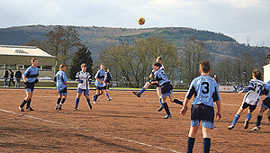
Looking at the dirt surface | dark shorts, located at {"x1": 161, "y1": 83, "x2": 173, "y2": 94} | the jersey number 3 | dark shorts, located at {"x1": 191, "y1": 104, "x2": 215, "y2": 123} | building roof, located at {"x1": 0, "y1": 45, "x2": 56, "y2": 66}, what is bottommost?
the dirt surface

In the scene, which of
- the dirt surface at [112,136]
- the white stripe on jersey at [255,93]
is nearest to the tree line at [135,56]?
the dirt surface at [112,136]

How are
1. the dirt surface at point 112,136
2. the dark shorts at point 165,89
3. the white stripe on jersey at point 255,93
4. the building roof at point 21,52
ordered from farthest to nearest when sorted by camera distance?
the building roof at point 21,52 → the dark shorts at point 165,89 → the white stripe on jersey at point 255,93 → the dirt surface at point 112,136

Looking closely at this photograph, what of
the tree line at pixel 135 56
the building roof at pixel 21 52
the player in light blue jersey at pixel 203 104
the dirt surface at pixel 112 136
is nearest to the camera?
the player in light blue jersey at pixel 203 104

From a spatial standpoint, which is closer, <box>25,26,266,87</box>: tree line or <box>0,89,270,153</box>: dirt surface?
<box>0,89,270,153</box>: dirt surface

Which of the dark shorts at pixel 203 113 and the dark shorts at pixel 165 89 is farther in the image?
the dark shorts at pixel 165 89

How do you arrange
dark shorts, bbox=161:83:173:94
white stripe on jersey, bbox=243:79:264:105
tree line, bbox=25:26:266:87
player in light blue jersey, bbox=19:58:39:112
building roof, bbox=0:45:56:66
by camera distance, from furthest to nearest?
tree line, bbox=25:26:266:87
building roof, bbox=0:45:56:66
player in light blue jersey, bbox=19:58:39:112
dark shorts, bbox=161:83:173:94
white stripe on jersey, bbox=243:79:264:105

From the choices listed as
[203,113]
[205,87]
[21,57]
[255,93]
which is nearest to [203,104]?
[203,113]

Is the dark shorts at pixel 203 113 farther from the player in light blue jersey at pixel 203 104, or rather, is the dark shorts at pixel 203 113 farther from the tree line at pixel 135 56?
the tree line at pixel 135 56

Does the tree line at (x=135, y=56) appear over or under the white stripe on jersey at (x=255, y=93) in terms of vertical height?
over

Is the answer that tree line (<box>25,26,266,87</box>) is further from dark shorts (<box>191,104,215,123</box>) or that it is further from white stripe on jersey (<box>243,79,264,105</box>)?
dark shorts (<box>191,104,215,123</box>)

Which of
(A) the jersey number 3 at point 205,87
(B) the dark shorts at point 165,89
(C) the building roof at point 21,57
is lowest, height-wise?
(B) the dark shorts at point 165,89

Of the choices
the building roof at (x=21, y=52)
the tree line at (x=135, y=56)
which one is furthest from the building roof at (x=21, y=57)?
the tree line at (x=135, y=56)

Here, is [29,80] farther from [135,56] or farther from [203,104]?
[135,56]

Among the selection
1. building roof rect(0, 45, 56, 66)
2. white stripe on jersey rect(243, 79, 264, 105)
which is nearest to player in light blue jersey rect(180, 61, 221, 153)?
white stripe on jersey rect(243, 79, 264, 105)
